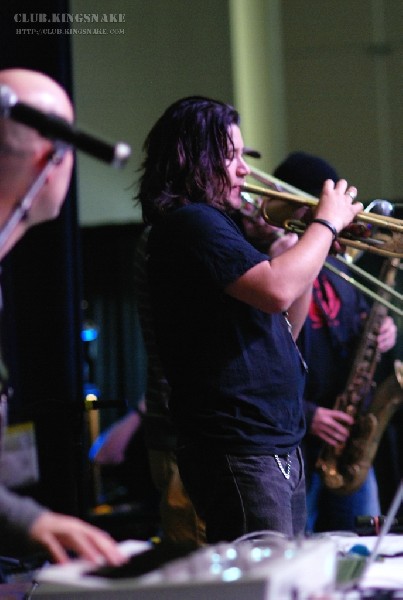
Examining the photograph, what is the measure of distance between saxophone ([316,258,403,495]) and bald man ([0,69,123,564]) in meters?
2.01

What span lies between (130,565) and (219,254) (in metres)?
0.83

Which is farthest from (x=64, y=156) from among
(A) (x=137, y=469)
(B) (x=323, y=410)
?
(A) (x=137, y=469)

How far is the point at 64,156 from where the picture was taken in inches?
48.6

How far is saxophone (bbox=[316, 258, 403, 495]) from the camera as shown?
124 inches

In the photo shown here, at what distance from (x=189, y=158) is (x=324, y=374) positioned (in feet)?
3.93

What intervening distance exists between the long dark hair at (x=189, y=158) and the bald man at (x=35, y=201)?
0.73m

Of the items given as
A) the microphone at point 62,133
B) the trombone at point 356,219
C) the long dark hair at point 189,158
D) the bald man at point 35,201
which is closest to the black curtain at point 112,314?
the trombone at point 356,219

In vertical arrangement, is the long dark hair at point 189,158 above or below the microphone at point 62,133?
below

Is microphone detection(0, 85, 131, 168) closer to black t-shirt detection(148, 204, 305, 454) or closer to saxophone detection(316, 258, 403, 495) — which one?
black t-shirt detection(148, 204, 305, 454)

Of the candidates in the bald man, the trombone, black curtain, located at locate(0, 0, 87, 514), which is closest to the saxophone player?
the trombone

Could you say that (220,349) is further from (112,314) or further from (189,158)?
(112,314)

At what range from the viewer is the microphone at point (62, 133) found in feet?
3.78

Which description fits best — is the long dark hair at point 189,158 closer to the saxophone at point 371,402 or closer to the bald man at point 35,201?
the bald man at point 35,201

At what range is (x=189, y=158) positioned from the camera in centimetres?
203
